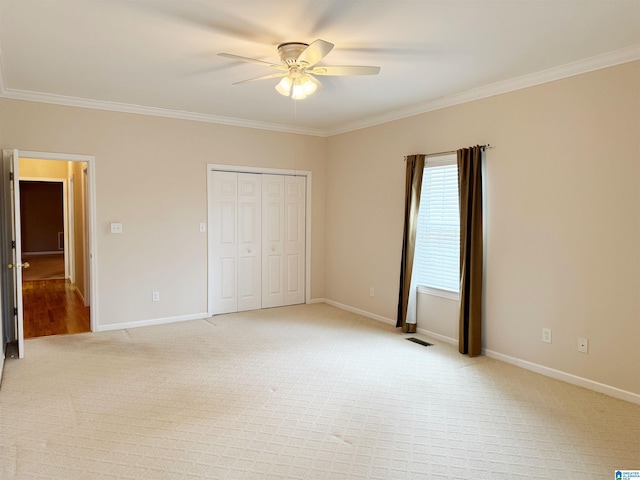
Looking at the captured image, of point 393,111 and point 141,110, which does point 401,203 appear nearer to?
point 393,111

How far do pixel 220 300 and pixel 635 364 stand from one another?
15.2ft

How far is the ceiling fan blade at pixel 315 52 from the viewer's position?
2591 millimetres

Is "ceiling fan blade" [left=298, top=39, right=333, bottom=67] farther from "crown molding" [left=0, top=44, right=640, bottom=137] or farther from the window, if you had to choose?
the window

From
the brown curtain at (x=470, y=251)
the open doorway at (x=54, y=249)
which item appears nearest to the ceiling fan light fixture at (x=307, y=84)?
the brown curtain at (x=470, y=251)

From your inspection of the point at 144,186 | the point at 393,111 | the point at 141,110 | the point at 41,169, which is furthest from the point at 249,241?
the point at 41,169

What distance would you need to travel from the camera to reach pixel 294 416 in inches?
119

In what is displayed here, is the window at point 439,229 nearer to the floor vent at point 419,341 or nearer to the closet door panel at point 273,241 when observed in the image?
the floor vent at point 419,341

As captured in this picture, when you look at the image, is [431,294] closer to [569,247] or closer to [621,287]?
[569,247]

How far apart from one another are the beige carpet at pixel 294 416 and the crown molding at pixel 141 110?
8.64ft

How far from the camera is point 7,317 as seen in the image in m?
4.50

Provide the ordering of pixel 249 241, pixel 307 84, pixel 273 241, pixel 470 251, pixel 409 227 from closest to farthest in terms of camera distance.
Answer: pixel 307 84 → pixel 470 251 → pixel 409 227 → pixel 249 241 → pixel 273 241

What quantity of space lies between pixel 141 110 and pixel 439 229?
382 cm

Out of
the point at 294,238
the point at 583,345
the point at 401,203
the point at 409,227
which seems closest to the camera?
the point at 583,345

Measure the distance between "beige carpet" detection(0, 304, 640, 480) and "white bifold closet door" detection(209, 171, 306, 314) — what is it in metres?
1.46
